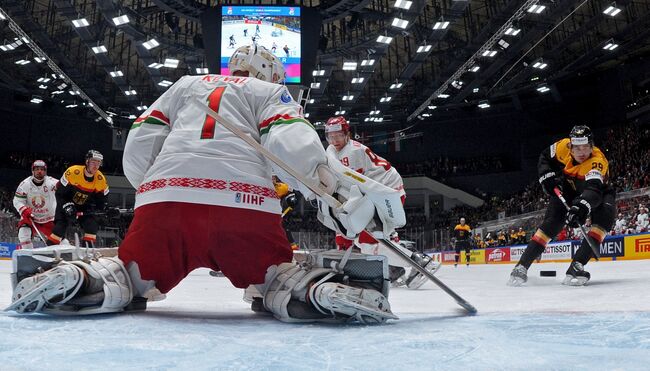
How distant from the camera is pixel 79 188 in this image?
6.79m

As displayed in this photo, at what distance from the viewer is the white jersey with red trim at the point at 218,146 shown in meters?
2.06

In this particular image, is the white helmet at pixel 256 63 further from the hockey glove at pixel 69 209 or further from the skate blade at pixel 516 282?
the hockey glove at pixel 69 209

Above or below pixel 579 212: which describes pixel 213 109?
above

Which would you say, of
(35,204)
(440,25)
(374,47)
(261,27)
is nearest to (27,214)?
(35,204)

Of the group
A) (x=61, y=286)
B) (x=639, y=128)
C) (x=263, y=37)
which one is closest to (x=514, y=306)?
(x=61, y=286)

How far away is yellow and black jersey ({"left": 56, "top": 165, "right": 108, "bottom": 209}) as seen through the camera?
22.1 ft

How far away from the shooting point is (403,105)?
26.3 m

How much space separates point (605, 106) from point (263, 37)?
17.5 metres

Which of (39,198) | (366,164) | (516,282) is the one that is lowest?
(516,282)

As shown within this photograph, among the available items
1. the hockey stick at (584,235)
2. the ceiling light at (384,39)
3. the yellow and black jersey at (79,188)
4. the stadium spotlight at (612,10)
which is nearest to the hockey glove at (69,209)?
the yellow and black jersey at (79,188)

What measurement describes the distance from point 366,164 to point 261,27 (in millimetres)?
6641

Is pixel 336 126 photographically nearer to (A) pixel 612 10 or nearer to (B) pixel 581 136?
(B) pixel 581 136

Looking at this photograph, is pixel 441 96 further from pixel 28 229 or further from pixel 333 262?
pixel 333 262

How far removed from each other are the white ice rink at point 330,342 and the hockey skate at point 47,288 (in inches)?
1.9
